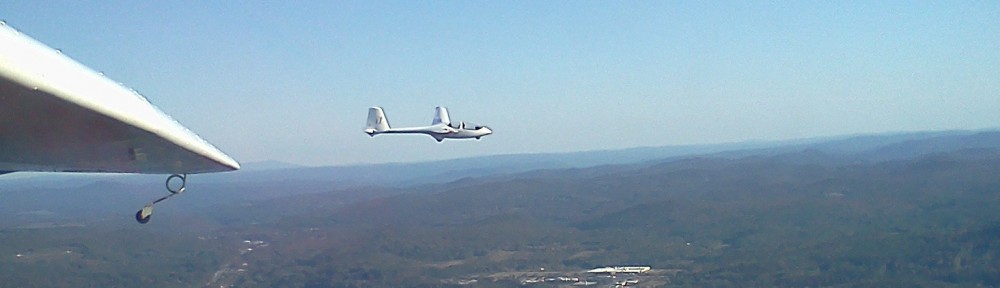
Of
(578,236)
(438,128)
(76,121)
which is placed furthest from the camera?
(578,236)

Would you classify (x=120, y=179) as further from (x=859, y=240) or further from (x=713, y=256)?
(x=859, y=240)

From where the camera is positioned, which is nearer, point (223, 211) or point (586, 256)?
point (586, 256)

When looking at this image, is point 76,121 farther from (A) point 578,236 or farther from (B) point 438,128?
(A) point 578,236

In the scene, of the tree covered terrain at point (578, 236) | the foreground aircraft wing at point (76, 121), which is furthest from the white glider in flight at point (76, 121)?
the tree covered terrain at point (578, 236)

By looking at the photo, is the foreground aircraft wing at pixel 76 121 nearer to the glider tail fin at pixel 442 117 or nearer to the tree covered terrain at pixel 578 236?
the glider tail fin at pixel 442 117

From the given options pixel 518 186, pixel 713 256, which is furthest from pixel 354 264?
pixel 518 186

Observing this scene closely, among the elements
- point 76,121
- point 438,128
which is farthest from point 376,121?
point 76,121

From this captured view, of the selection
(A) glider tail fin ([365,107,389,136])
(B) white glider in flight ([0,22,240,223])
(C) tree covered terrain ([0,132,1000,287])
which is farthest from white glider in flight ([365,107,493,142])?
(C) tree covered terrain ([0,132,1000,287])
